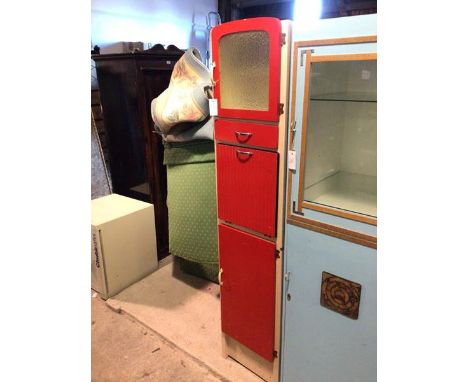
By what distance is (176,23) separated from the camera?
3.67 m

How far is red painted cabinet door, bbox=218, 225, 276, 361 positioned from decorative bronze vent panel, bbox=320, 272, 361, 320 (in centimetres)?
25

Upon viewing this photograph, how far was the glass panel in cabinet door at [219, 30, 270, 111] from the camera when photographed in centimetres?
139

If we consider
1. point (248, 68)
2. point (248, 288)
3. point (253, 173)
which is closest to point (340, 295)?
point (248, 288)

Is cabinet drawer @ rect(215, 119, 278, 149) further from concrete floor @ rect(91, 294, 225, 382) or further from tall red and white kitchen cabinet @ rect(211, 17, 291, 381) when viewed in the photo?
concrete floor @ rect(91, 294, 225, 382)

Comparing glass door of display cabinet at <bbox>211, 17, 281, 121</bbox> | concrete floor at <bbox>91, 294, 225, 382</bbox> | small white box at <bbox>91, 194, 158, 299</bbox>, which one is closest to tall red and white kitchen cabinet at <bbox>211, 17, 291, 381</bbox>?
glass door of display cabinet at <bbox>211, 17, 281, 121</bbox>

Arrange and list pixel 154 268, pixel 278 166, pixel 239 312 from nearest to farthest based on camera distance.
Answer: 1. pixel 278 166
2. pixel 239 312
3. pixel 154 268

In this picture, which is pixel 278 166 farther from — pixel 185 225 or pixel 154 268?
pixel 154 268

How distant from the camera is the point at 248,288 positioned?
1663 mm

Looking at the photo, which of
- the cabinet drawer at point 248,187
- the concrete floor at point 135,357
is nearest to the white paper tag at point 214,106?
the cabinet drawer at point 248,187

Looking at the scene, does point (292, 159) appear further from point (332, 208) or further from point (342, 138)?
point (342, 138)

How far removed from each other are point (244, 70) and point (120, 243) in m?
1.55

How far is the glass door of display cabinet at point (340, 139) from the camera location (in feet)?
4.22
